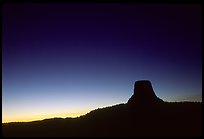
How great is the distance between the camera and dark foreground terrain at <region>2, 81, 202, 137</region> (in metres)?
41.3

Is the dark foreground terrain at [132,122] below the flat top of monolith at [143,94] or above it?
below

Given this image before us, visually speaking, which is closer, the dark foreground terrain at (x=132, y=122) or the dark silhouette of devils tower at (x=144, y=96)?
the dark foreground terrain at (x=132, y=122)

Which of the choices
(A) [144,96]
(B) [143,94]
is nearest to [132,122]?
(A) [144,96]

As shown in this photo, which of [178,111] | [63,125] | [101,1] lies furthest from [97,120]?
[101,1]

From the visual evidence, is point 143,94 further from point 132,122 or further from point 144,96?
point 132,122

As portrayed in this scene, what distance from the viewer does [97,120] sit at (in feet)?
168

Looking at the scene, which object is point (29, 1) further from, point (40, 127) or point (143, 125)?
point (40, 127)

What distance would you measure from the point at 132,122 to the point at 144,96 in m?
6.07

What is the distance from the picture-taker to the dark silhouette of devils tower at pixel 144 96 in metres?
50.1

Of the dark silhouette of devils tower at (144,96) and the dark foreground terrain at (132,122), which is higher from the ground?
the dark silhouette of devils tower at (144,96)

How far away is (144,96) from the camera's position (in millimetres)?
50250

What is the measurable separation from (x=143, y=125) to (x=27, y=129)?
65.9ft

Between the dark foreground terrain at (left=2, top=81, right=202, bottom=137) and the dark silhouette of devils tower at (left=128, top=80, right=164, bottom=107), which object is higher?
the dark silhouette of devils tower at (left=128, top=80, right=164, bottom=107)

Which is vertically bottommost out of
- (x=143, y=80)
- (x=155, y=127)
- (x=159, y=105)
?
(x=155, y=127)
